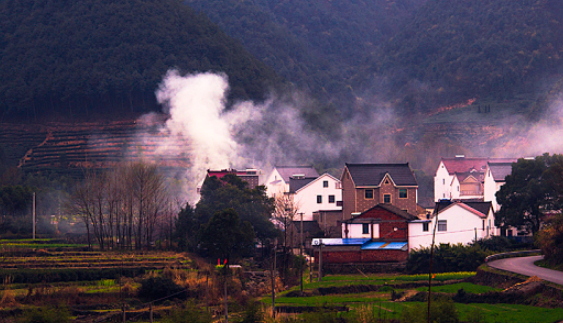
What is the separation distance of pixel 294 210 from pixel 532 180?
90.0 feet

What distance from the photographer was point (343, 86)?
197125mm

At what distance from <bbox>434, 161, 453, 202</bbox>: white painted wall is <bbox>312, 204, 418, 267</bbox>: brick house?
36855mm

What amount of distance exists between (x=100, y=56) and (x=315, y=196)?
189ft

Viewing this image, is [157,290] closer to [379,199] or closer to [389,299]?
[389,299]

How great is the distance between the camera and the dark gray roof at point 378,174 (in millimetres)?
68375

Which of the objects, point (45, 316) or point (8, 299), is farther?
point (8, 299)

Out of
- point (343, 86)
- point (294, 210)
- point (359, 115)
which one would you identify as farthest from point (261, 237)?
point (343, 86)

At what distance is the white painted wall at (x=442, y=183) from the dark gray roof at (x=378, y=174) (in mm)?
25578

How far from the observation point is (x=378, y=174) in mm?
69000

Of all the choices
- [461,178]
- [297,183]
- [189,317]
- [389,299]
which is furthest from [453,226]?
[461,178]

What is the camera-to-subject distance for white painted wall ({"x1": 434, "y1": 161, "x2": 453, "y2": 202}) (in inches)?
3738

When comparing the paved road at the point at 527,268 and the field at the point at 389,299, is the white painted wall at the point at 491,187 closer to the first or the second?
the paved road at the point at 527,268

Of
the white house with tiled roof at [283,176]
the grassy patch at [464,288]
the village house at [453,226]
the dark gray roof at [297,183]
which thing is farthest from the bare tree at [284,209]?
the grassy patch at [464,288]

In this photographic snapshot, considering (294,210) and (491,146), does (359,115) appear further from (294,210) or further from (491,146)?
(294,210)
